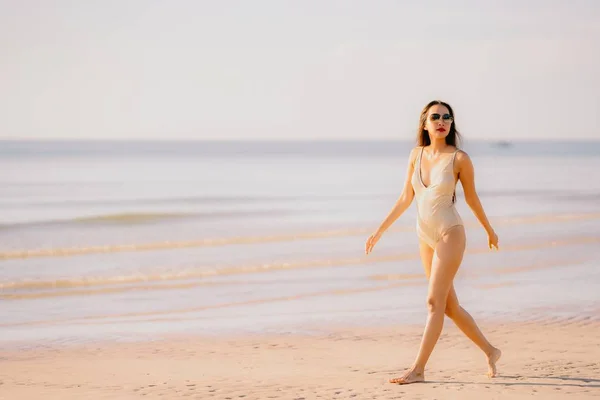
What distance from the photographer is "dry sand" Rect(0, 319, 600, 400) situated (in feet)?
22.2

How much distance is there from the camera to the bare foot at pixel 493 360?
6.91m

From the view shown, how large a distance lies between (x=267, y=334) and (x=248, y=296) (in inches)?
94.4

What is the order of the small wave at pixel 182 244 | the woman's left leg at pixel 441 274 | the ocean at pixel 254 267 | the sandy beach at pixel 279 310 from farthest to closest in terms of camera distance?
the small wave at pixel 182 244
the ocean at pixel 254 267
the sandy beach at pixel 279 310
the woman's left leg at pixel 441 274

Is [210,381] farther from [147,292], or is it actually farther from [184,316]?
[147,292]

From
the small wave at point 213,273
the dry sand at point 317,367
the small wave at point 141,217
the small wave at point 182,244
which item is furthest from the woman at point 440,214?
the small wave at point 141,217

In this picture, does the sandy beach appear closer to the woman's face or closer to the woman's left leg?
the woman's left leg

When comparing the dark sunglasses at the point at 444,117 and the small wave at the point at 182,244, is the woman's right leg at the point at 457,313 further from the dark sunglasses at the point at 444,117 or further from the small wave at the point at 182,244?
the small wave at the point at 182,244

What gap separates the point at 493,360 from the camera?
22.8 ft

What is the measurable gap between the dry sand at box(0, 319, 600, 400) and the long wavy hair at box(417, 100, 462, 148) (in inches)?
67.7

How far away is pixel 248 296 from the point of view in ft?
38.2

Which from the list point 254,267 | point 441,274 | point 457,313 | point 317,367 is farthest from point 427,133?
point 254,267

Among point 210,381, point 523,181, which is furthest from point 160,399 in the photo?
point 523,181

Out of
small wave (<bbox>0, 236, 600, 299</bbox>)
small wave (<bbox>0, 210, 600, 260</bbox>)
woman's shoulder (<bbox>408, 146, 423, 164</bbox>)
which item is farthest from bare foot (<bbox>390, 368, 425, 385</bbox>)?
small wave (<bbox>0, 210, 600, 260</bbox>)

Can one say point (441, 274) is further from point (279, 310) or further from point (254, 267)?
point (254, 267)
